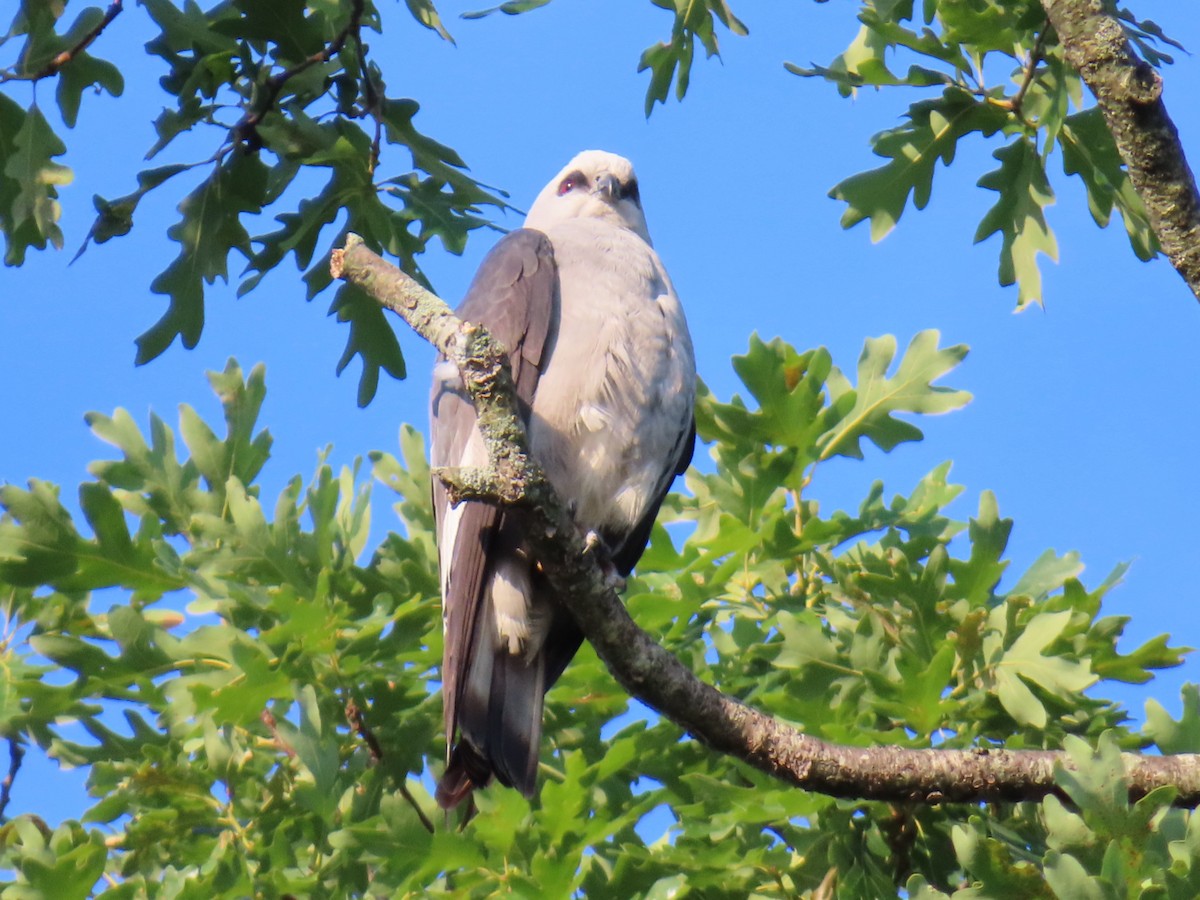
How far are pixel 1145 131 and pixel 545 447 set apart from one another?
1780 mm

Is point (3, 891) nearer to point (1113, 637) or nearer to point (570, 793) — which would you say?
point (570, 793)

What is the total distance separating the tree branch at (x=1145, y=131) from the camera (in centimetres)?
258

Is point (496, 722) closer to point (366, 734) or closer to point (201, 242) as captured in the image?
point (366, 734)

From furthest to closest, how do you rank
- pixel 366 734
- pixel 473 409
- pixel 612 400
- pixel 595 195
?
pixel 595 195 → pixel 473 409 → pixel 612 400 → pixel 366 734

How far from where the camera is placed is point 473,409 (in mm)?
3859

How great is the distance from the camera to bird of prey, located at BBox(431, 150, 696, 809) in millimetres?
3396

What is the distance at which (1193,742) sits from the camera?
3.02 m

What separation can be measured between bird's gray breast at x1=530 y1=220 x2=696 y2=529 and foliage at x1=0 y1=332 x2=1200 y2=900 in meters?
0.16

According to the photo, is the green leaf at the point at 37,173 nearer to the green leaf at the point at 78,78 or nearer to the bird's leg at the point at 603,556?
the green leaf at the point at 78,78

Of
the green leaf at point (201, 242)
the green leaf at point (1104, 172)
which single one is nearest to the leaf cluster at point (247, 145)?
the green leaf at point (201, 242)

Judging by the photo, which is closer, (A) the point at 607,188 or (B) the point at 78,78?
(B) the point at 78,78

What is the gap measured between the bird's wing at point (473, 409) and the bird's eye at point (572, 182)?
37.3 inches

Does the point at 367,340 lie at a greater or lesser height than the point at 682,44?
lesser

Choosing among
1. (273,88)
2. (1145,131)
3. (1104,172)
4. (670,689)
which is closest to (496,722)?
(670,689)
